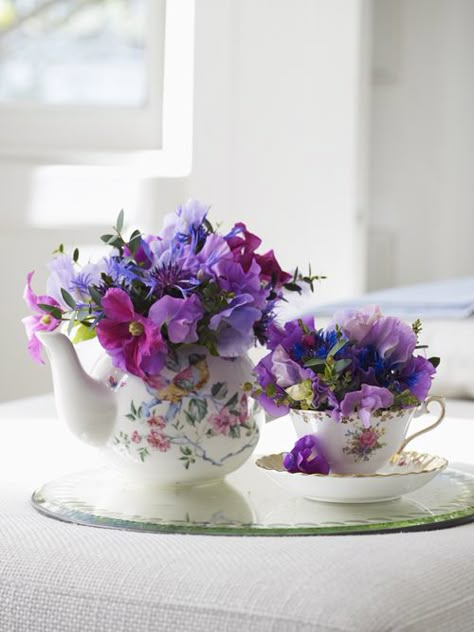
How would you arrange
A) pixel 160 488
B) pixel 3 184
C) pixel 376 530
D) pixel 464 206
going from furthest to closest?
pixel 464 206, pixel 3 184, pixel 160 488, pixel 376 530

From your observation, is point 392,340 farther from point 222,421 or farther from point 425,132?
point 425,132

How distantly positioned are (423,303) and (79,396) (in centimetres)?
107

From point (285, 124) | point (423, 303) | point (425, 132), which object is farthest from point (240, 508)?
point (425, 132)

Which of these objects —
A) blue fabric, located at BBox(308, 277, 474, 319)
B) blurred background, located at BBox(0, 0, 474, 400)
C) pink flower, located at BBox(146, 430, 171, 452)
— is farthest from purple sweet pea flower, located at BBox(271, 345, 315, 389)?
blurred background, located at BBox(0, 0, 474, 400)

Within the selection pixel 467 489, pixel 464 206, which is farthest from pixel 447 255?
pixel 467 489

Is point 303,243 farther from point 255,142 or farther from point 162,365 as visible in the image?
point 162,365

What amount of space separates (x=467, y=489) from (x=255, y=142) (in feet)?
8.12

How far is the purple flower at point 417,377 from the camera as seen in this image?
0.83 m

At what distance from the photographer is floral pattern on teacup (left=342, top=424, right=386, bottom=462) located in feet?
2.72

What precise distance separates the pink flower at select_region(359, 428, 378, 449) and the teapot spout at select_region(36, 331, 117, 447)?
20 cm

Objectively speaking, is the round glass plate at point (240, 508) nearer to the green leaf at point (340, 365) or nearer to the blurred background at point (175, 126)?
the green leaf at point (340, 365)

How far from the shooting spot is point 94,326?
84 cm

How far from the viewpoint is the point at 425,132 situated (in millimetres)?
4023

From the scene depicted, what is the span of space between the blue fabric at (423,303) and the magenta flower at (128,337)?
3.24ft
